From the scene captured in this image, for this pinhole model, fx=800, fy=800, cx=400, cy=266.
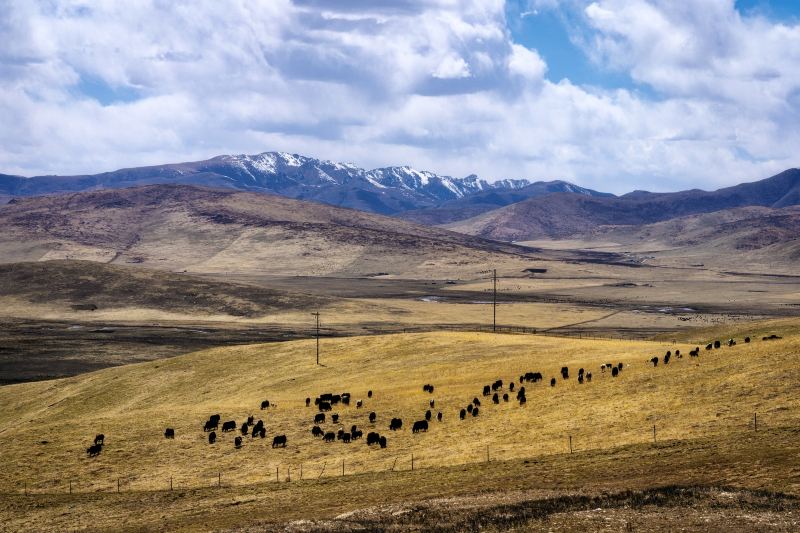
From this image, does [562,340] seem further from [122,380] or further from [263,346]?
[122,380]

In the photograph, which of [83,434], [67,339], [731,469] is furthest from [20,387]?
[731,469]

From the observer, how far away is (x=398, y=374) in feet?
242

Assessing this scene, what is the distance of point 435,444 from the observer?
46.2 metres

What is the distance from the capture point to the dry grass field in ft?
111

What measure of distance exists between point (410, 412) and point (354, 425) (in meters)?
6.10

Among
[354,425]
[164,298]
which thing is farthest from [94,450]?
[164,298]

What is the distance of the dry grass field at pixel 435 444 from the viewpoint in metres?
33.8

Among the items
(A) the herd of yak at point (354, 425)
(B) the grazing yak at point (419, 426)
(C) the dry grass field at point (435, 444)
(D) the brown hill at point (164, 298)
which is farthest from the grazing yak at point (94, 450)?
(D) the brown hill at point (164, 298)

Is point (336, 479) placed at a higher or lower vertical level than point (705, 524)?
lower

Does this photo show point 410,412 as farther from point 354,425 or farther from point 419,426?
point 354,425

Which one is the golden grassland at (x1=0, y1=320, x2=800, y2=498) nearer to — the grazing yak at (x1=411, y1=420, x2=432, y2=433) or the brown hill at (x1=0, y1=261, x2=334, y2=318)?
the grazing yak at (x1=411, y1=420, x2=432, y2=433)

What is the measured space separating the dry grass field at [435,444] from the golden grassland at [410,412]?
179 mm

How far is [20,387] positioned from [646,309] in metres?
146

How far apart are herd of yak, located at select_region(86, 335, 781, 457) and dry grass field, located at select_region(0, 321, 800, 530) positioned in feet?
2.04
